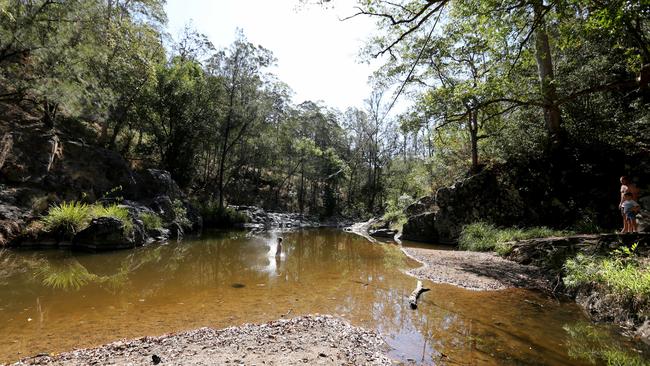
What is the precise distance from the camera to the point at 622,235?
8.51 metres

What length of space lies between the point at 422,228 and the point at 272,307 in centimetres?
1374

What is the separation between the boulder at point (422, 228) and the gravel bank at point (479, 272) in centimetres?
587

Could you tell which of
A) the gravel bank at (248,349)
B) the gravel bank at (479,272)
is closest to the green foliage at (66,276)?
the gravel bank at (248,349)

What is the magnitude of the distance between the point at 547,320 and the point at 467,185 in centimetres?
1194

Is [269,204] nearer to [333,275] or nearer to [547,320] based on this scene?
[333,275]

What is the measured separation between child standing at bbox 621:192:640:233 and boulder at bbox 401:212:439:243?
30.5ft

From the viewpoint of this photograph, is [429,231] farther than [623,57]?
Yes

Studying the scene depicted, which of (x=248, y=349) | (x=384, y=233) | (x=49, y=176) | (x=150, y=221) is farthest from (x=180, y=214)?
(x=248, y=349)

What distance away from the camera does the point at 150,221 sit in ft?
52.9

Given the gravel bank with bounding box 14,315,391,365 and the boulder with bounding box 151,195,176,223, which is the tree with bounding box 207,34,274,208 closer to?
the boulder with bounding box 151,195,176,223

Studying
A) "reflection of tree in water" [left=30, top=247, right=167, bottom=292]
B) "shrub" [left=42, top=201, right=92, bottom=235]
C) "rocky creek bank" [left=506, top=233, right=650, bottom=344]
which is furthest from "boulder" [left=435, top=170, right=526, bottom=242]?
"shrub" [left=42, top=201, right=92, bottom=235]

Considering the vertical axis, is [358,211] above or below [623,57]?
below

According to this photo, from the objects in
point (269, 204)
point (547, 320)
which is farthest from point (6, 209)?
point (269, 204)

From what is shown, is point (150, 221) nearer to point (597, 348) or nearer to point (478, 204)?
point (478, 204)
